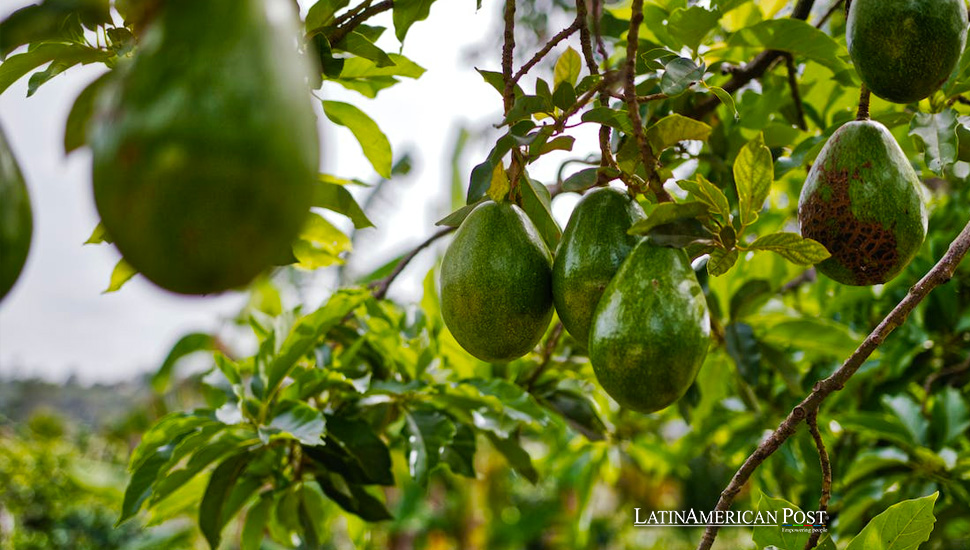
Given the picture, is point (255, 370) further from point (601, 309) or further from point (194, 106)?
point (194, 106)

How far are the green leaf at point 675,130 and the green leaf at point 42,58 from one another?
53cm

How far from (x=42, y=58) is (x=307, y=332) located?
54 cm

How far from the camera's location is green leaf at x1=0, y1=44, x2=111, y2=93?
76 cm

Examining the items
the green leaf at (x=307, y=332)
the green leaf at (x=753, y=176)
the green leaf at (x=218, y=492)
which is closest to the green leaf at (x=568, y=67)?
the green leaf at (x=753, y=176)

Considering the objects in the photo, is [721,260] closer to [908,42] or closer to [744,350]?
[908,42]

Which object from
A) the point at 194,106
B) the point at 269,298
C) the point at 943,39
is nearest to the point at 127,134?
the point at 194,106

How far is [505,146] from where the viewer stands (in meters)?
0.72

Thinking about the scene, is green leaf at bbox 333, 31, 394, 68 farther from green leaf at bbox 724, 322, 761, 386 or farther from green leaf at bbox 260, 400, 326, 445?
green leaf at bbox 724, 322, 761, 386

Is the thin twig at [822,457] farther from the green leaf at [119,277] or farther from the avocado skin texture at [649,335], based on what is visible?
the green leaf at [119,277]

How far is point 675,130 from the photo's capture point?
749 millimetres

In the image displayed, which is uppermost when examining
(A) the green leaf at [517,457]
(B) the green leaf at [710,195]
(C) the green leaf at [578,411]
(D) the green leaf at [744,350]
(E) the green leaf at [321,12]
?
(E) the green leaf at [321,12]

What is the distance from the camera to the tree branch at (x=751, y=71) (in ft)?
3.67

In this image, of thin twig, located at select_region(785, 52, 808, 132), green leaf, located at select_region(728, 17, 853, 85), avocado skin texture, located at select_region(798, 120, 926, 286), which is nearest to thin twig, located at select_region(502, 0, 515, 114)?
avocado skin texture, located at select_region(798, 120, 926, 286)

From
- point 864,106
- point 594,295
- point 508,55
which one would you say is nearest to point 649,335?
point 594,295
